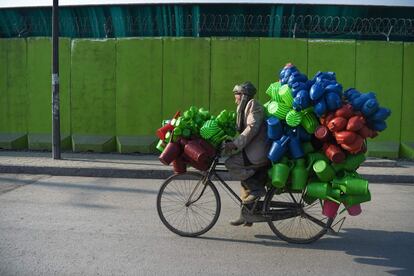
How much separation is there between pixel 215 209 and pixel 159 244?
737mm

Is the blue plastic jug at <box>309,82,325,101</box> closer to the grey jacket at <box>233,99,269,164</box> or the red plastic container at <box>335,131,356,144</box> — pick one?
the red plastic container at <box>335,131,356,144</box>

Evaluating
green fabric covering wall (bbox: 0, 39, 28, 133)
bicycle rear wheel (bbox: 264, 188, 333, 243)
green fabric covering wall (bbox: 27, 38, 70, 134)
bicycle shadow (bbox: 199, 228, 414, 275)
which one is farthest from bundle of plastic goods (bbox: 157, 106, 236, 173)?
green fabric covering wall (bbox: 0, 39, 28, 133)

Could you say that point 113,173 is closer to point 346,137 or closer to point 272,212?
point 272,212

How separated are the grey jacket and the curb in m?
4.37

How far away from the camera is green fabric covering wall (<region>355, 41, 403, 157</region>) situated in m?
11.6

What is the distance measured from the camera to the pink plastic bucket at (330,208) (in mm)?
5309

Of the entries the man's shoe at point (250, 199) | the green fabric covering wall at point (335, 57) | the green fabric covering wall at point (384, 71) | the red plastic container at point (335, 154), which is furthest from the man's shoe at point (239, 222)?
the green fabric covering wall at point (384, 71)

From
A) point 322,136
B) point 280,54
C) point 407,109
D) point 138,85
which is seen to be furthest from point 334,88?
point 138,85

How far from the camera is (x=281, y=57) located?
Answer: 11719 mm

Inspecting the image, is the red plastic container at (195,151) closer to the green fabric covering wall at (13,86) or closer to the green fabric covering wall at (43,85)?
the green fabric covering wall at (43,85)

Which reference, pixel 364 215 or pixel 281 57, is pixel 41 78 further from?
pixel 364 215

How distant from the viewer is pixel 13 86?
12398 millimetres

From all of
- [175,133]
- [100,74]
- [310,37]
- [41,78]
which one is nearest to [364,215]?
[175,133]

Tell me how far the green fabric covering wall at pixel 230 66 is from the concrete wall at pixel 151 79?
0.02 meters
